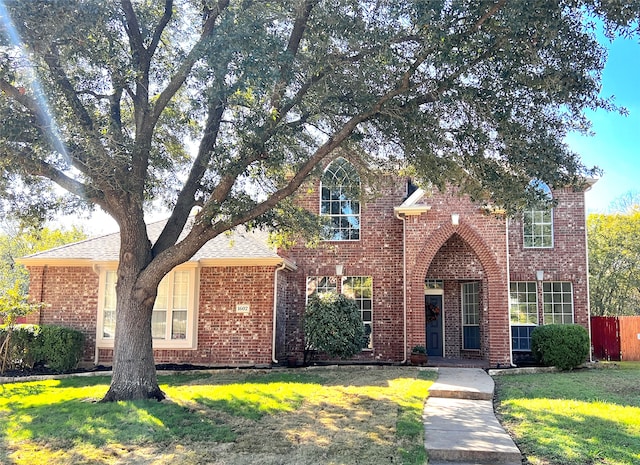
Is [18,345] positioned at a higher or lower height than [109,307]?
lower

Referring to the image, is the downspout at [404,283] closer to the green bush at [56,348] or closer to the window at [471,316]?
the window at [471,316]

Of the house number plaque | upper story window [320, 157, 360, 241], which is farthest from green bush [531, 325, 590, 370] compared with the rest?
the house number plaque

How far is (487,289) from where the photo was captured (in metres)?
15.2

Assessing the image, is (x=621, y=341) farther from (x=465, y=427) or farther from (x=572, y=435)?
→ (x=465, y=427)

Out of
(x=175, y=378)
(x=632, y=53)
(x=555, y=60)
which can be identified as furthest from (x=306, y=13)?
(x=175, y=378)

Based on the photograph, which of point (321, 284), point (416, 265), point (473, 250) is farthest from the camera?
point (321, 284)

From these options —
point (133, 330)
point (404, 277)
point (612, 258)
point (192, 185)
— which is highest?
point (612, 258)

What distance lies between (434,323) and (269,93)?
11.4m

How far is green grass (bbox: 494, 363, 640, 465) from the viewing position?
255 inches

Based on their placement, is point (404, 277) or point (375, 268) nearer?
point (404, 277)

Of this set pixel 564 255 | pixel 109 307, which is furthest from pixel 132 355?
pixel 564 255

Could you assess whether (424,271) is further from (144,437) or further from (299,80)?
(144,437)

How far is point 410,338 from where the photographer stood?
15.0 m

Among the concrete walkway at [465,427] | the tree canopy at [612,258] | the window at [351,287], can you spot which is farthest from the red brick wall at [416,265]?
the tree canopy at [612,258]
